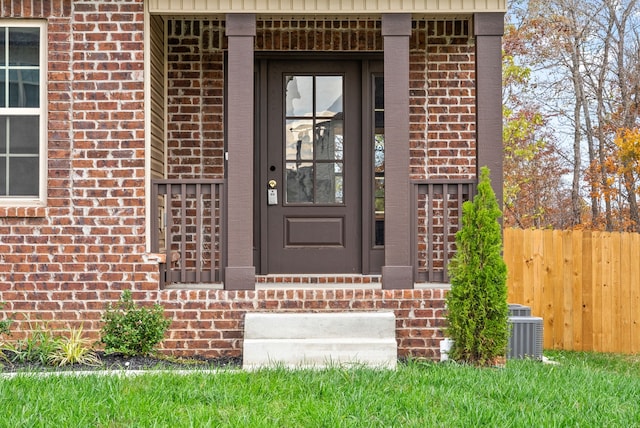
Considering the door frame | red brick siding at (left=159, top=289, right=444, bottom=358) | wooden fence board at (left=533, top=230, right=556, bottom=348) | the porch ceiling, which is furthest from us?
wooden fence board at (left=533, top=230, right=556, bottom=348)

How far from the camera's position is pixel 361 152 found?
805 cm

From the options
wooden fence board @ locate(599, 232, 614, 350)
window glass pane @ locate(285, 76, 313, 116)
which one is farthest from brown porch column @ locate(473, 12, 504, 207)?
wooden fence board @ locate(599, 232, 614, 350)

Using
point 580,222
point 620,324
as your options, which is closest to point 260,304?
point 620,324

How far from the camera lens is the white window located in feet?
22.2

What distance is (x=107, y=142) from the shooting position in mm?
6715

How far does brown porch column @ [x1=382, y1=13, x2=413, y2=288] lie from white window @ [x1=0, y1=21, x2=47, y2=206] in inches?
120

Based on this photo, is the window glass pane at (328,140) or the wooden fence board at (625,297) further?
the wooden fence board at (625,297)

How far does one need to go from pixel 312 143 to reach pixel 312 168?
265 mm

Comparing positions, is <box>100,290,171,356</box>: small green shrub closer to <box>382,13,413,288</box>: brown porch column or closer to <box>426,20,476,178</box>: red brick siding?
<box>382,13,413,288</box>: brown porch column

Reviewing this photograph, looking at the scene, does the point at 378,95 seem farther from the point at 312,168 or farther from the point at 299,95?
the point at 312,168

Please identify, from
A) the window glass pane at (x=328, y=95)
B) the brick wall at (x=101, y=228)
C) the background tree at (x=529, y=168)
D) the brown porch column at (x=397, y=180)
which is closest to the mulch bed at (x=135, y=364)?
the brick wall at (x=101, y=228)

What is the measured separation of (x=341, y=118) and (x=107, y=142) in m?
2.54

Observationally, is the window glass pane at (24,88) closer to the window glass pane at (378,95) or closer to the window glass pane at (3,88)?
the window glass pane at (3,88)

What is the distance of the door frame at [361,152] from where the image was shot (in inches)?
315
